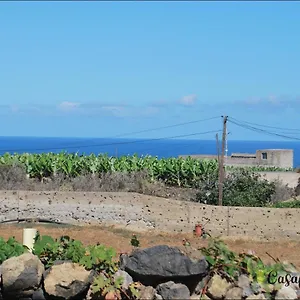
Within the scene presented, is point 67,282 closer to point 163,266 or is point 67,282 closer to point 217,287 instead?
point 163,266

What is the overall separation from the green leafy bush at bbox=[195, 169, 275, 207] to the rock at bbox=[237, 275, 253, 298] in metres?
18.4

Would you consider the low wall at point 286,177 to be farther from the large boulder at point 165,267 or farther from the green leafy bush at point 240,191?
the large boulder at point 165,267

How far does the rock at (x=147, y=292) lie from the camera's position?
8.65 meters

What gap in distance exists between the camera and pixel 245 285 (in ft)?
Result: 28.4

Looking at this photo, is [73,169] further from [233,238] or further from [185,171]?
[233,238]

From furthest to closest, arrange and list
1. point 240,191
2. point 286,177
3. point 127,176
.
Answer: point 286,177 → point 127,176 → point 240,191

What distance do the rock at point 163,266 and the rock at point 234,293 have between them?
0.44 m

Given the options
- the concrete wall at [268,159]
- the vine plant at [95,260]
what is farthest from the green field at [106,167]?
the vine plant at [95,260]

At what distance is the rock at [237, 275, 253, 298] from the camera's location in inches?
336

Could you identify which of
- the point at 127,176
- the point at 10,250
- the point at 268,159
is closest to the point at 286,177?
the point at 127,176

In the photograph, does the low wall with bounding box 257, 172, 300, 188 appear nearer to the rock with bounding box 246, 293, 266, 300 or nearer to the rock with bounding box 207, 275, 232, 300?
the rock with bounding box 207, 275, 232, 300

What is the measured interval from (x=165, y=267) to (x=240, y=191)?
20.5m

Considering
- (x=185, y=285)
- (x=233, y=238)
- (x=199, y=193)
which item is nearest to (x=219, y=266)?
(x=185, y=285)

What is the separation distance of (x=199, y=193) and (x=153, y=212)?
25.4 feet
